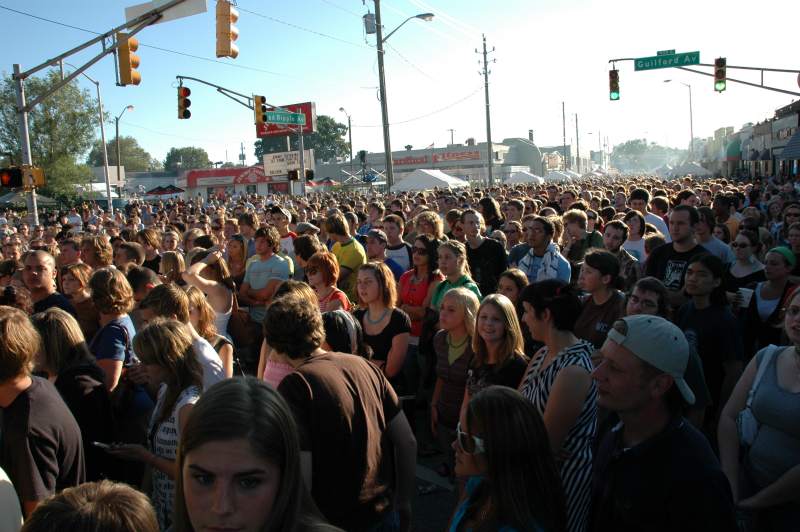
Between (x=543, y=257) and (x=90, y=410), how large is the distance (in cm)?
463

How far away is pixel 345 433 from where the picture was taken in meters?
2.60

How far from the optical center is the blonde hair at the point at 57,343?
3424 millimetres

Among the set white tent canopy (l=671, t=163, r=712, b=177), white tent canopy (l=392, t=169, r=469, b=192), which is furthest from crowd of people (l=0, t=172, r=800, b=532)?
white tent canopy (l=671, t=163, r=712, b=177)

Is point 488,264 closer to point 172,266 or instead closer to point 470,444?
point 172,266

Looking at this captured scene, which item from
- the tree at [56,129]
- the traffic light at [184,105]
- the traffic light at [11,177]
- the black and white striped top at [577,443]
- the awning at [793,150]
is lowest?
the black and white striped top at [577,443]

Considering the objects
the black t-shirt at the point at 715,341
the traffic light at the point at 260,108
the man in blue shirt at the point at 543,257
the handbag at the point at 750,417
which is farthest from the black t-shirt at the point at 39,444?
the traffic light at the point at 260,108

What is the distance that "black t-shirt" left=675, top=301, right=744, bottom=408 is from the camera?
4107mm

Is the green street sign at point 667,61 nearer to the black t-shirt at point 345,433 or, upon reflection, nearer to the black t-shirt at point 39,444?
the black t-shirt at point 345,433

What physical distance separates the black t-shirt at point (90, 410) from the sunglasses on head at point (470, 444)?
202 centimetres

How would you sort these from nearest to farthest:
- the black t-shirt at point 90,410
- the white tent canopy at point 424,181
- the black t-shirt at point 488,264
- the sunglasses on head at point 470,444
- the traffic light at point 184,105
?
the sunglasses on head at point 470,444 → the black t-shirt at point 90,410 → the black t-shirt at point 488,264 → the traffic light at point 184,105 → the white tent canopy at point 424,181

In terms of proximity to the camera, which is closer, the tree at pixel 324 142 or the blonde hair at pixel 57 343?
the blonde hair at pixel 57 343

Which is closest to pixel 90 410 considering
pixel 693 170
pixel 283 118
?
pixel 283 118

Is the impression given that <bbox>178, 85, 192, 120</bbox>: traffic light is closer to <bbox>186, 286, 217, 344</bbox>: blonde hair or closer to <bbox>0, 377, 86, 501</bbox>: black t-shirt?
<bbox>186, 286, 217, 344</bbox>: blonde hair

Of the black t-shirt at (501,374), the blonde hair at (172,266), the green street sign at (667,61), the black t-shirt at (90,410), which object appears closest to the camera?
the black t-shirt at (90,410)
